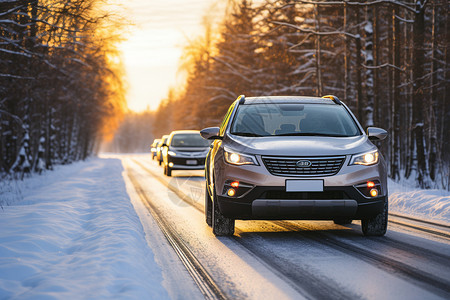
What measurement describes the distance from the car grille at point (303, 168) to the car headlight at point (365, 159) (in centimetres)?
24

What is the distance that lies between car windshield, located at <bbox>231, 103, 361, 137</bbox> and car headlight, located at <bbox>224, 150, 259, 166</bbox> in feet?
2.25

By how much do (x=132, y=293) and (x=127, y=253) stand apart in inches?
63.3

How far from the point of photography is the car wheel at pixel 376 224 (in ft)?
23.7

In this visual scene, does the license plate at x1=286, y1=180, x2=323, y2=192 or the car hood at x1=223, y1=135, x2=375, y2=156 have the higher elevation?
the car hood at x1=223, y1=135, x2=375, y2=156

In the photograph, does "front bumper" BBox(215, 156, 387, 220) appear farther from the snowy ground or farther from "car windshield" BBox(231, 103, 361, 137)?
the snowy ground

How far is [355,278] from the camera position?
16.2 feet

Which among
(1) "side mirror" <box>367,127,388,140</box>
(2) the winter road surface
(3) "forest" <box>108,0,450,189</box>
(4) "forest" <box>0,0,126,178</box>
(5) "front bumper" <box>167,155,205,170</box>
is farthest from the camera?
(5) "front bumper" <box>167,155,205,170</box>

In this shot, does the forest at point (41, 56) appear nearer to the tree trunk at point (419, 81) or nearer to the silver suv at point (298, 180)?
the silver suv at point (298, 180)

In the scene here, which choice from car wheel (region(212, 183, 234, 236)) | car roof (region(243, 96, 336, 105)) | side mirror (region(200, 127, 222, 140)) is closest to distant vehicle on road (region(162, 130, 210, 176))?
car roof (region(243, 96, 336, 105))

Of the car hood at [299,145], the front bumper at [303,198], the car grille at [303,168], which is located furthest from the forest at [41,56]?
the car grille at [303,168]

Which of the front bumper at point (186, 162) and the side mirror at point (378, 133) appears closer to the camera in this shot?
the side mirror at point (378, 133)

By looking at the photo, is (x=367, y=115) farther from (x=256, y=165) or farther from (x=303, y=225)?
(x=256, y=165)

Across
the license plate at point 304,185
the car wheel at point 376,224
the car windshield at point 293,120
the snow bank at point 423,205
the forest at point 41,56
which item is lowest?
the snow bank at point 423,205

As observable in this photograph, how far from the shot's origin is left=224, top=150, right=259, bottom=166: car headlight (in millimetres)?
6770
